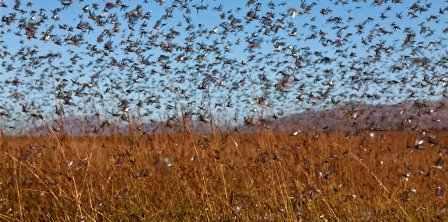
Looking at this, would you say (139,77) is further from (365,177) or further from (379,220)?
(379,220)

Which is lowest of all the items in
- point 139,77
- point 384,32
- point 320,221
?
point 320,221

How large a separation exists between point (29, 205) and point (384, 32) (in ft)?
14.6

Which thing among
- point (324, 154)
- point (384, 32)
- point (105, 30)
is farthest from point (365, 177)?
point (105, 30)

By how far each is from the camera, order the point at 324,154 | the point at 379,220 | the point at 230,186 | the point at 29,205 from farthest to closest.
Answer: the point at 324,154, the point at 230,186, the point at 29,205, the point at 379,220

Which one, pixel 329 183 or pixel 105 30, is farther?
pixel 105 30

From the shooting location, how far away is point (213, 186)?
22.1 feet

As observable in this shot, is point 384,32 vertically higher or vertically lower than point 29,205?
higher

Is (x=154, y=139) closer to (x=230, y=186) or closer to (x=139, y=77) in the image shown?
(x=139, y=77)

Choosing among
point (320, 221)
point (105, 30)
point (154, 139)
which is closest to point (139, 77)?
point (105, 30)

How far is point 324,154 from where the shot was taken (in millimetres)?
8703

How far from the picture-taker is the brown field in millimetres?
5145

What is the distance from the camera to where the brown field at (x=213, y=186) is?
514 cm

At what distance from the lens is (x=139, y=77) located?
7.55 metres

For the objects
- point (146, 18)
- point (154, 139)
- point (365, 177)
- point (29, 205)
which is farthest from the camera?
point (154, 139)
